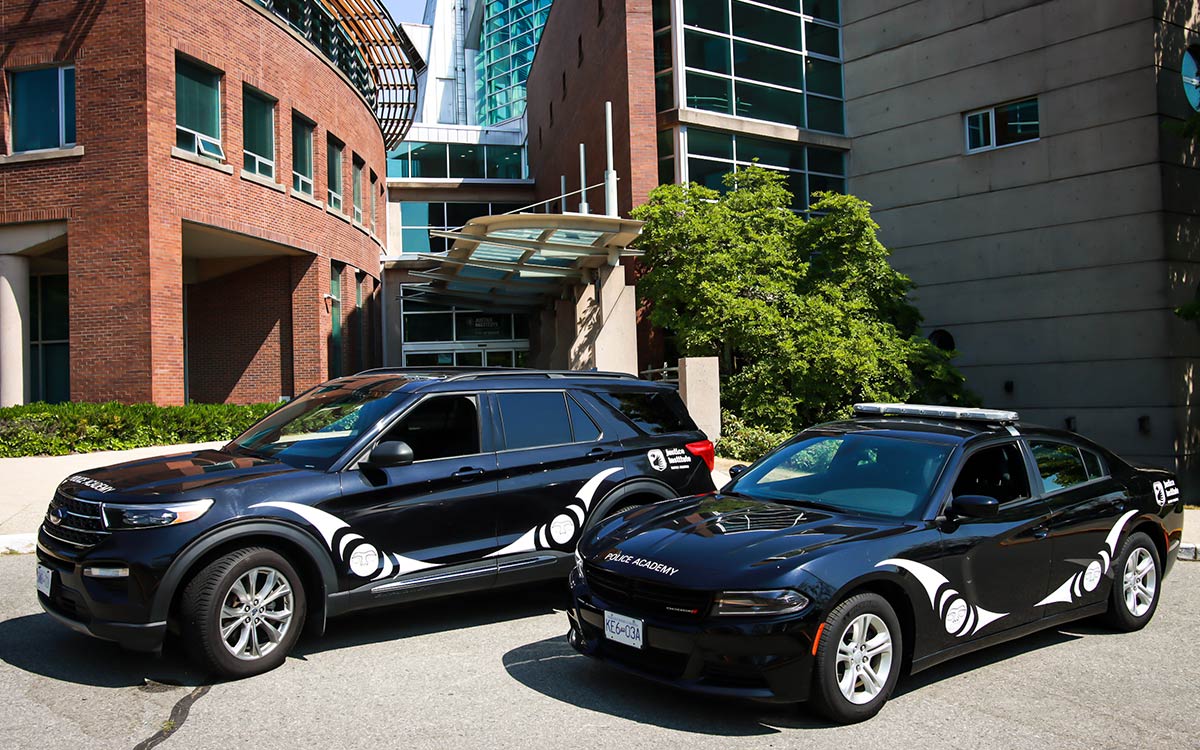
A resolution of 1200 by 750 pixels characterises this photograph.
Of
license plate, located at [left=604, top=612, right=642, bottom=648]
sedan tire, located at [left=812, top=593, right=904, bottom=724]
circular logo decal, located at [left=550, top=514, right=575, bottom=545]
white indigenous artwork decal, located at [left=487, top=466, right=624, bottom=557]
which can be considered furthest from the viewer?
circular logo decal, located at [left=550, top=514, right=575, bottom=545]

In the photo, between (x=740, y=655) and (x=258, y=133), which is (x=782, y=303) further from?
(x=740, y=655)

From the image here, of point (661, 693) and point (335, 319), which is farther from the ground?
point (335, 319)

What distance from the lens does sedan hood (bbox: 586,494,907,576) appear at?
474 centimetres

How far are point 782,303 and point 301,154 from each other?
12.3 m

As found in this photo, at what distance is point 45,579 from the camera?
5535mm

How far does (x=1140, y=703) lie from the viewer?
16.6ft

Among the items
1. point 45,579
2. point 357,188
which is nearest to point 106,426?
point 45,579

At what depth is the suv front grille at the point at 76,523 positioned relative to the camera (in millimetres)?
5273

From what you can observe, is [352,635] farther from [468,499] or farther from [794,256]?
[794,256]

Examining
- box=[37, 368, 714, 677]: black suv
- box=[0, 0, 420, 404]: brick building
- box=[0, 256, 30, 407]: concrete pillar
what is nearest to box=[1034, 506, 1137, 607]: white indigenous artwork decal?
box=[37, 368, 714, 677]: black suv

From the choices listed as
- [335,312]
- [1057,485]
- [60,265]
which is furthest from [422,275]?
[1057,485]

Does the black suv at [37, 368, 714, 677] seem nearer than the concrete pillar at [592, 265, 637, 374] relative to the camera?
Yes

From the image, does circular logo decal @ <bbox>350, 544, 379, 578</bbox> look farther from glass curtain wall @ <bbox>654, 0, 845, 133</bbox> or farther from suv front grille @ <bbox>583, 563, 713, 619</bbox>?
glass curtain wall @ <bbox>654, 0, 845, 133</bbox>

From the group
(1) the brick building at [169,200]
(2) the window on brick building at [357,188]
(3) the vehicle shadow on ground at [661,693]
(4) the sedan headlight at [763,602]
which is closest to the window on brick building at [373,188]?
(2) the window on brick building at [357,188]
